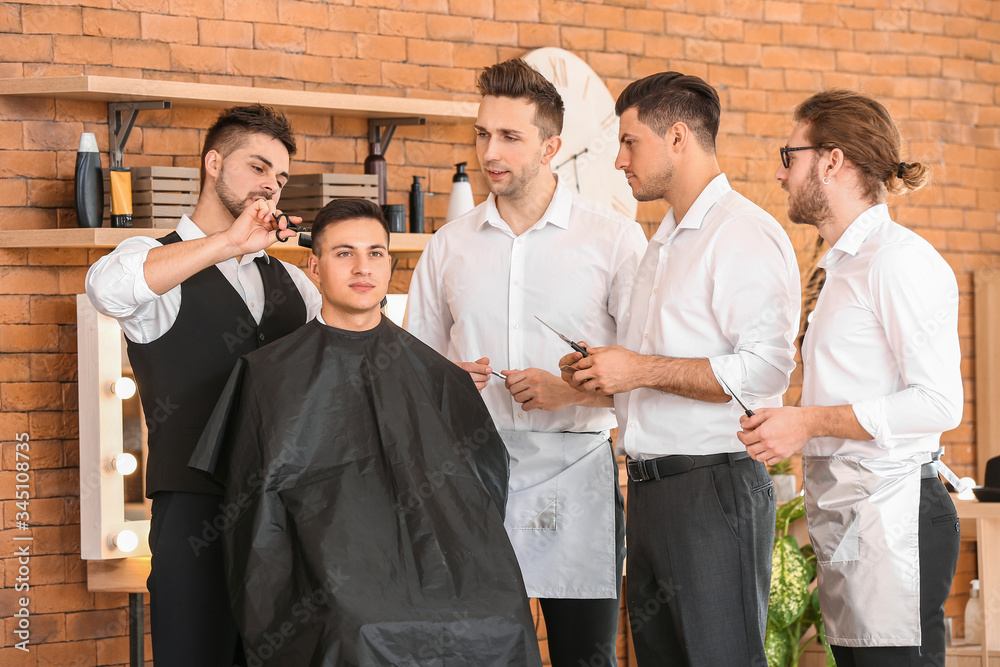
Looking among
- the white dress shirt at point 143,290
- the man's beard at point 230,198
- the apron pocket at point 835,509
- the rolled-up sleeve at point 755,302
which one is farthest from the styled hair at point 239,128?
the apron pocket at point 835,509

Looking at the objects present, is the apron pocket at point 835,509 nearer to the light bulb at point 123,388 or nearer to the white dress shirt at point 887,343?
the white dress shirt at point 887,343

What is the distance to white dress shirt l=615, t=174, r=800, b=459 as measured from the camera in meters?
2.11

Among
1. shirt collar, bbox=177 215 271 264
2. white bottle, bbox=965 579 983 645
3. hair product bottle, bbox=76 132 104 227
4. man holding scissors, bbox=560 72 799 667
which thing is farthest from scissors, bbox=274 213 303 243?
white bottle, bbox=965 579 983 645

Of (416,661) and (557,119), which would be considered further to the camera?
(557,119)

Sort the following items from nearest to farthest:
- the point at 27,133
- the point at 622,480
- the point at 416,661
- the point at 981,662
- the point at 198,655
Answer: the point at 416,661 < the point at 198,655 < the point at 27,133 < the point at 981,662 < the point at 622,480

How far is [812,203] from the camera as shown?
208 centimetres

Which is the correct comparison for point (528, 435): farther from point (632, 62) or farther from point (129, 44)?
point (632, 62)

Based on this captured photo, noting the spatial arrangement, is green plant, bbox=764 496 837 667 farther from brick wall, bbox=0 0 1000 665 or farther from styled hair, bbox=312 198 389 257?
styled hair, bbox=312 198 389 257

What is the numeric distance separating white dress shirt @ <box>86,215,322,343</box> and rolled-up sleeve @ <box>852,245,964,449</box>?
1396mm

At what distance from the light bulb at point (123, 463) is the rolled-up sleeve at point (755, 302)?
6.47 feet

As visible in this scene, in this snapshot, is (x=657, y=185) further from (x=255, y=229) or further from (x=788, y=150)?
(x=255, y=229)

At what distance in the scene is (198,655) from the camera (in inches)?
91.3

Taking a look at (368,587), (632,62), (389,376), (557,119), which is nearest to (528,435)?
(389,376)

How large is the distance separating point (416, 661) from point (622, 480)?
7.28ft
